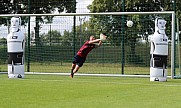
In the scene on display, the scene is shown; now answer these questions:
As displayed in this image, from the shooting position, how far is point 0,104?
10.5m

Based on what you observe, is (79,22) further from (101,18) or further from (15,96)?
(15,96)

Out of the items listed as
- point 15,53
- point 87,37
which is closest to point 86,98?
point 15,53

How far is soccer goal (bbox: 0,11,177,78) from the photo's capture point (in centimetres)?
Result: 2509

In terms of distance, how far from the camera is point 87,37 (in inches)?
1090

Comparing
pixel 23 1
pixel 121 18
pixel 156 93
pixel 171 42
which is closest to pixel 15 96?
pixel 156 93

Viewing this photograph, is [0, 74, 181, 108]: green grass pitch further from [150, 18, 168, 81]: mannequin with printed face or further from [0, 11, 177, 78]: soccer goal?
[0, 11, 177, 78]: soccer goal

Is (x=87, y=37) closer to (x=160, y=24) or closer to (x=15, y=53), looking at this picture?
(x=15, y=53)

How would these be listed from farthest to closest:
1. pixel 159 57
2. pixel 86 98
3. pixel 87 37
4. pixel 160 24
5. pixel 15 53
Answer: pixel 87 37 < pixel 15 53 < pixel 160 24 < pixel 159 57 < pixel 86 98

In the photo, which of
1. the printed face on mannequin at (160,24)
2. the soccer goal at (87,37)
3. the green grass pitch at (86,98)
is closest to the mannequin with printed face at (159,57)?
the printed face on mannequin at (160,24)

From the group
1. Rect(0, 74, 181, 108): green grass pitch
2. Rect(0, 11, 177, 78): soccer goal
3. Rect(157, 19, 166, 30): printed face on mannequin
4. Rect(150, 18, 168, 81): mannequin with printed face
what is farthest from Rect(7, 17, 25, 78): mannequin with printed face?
Rect(0, 74, 181, 108): green grass pitch

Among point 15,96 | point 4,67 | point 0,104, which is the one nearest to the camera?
point 0,104

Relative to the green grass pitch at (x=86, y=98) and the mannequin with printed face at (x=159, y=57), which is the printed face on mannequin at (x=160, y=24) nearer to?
the mannequin with printed face at (x=159, y=57)

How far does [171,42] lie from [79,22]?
5.79 meters

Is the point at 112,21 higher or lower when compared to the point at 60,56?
higher
